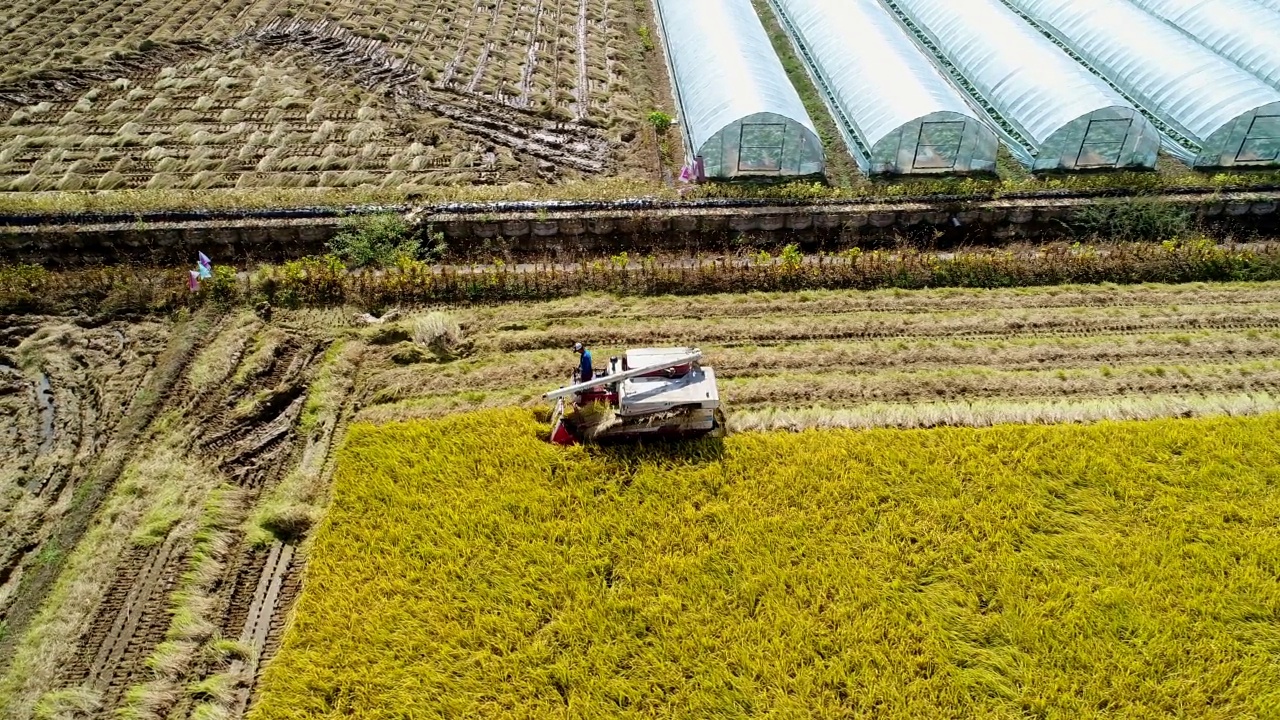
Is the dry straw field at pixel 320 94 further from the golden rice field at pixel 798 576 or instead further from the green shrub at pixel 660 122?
the golden rice field at pixel 798 576

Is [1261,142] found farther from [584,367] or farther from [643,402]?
[584,367]

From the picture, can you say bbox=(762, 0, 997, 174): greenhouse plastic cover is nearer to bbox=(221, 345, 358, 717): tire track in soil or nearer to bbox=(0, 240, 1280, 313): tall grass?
bbox=(0, 240, 1280, 313): tall grass

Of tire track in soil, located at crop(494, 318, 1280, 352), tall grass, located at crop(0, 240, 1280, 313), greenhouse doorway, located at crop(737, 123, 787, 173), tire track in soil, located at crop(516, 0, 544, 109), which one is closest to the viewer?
tire track in soil, located at crop(494, 318, 1280, 352)

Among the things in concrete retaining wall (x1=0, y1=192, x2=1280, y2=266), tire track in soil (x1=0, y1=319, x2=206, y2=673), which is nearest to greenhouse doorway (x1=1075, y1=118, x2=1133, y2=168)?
concrete retaining wall (x1=0, y1=192, x2=1280, y2=266)

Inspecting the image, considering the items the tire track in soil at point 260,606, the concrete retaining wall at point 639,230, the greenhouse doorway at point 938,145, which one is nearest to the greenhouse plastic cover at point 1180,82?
the concrete retaining wall at point 639,230

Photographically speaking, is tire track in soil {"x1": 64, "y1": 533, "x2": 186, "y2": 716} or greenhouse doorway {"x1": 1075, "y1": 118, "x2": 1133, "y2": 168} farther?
greenhouse doorway {"x1": 1075, "y1": 118, "x2": 1133, "y2": 168}

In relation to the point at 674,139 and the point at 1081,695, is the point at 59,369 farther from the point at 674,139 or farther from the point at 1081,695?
the point at 1081,695
